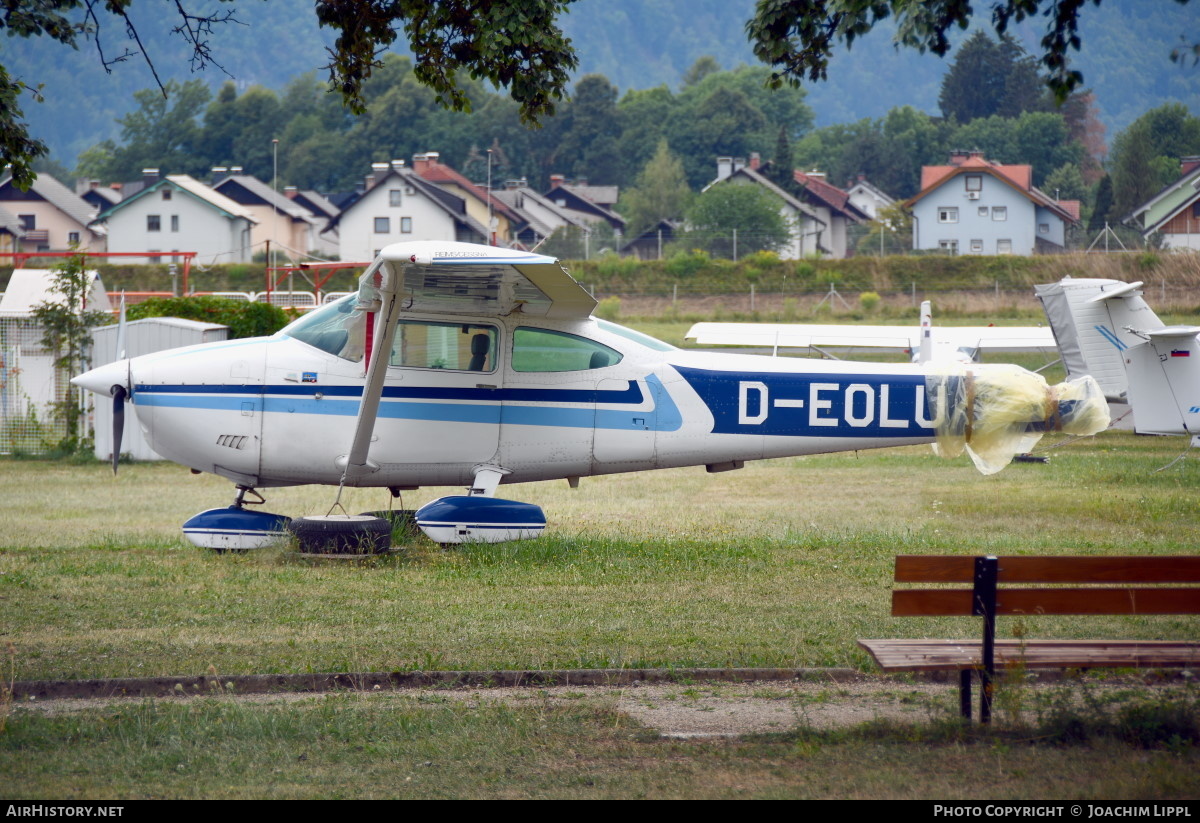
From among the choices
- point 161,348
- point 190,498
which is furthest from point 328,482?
point 161,348

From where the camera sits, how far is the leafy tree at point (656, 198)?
96.7 m

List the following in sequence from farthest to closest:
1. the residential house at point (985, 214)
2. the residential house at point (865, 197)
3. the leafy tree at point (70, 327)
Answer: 1. the residential house at point (865, 197)
2. the residential house at point (985, 214)
3. the leafy tree at point (70, 327)

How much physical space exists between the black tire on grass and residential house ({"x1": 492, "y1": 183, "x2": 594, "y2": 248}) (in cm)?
6477

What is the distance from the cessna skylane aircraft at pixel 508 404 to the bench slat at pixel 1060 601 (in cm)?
462

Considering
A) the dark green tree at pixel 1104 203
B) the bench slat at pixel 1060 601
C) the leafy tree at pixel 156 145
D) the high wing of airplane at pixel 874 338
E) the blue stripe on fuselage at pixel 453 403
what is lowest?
the bench slat at pixel 1060 601

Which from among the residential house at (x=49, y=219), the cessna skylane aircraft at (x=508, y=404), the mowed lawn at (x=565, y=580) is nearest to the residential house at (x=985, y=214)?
the residential house at (x=49, y=219)

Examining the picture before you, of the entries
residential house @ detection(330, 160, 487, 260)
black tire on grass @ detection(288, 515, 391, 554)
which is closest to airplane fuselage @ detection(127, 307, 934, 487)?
black tire on grass @ detection(288, 515, 391, 554)

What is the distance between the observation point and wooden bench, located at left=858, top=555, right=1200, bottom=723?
518 centimetres

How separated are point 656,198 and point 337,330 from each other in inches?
3626

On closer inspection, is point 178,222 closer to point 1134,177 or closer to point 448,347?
point 1134,177

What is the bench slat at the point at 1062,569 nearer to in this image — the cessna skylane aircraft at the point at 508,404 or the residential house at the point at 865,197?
the cessna skylane aircraft at the point at 508,404

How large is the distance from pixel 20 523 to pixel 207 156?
408 feet

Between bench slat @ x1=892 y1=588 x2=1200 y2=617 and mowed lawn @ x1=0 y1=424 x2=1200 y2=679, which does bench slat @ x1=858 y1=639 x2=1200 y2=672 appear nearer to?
bench slat @ x1=892 y1=588 x2=1200 y2=617
